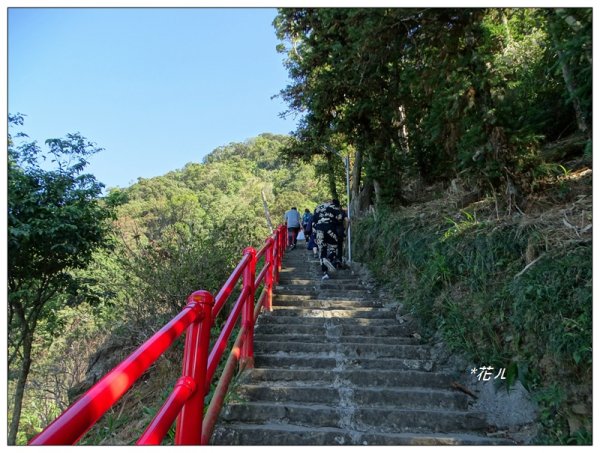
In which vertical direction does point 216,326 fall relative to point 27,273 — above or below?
below

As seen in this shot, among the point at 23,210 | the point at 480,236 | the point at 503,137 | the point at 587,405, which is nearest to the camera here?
the point at 587,405

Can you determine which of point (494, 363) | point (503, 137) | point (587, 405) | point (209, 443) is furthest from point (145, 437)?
point (503, 137)

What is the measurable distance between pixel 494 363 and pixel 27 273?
8659 mm

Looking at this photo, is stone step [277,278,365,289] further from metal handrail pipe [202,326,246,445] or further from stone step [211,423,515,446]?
stone step [211,423,515,446]

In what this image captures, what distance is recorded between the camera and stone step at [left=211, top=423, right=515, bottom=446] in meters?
2.59

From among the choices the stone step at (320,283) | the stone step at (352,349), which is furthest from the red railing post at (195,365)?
the stone step at (320,283)

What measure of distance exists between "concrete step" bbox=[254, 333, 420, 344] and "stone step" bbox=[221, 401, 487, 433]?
4.39 feet

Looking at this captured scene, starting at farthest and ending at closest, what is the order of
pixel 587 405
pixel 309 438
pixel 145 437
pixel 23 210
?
1. pixel 23 210
2. pixel 309 438
3. pixel 587 405
4. pixel 145 437

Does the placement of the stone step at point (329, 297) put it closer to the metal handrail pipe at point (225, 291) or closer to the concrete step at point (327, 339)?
the concrete step at point (327, 339)

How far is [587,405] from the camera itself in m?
2.42

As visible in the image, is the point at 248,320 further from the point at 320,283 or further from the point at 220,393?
the point at 320,283

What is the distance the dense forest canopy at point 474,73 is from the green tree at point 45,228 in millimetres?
5197

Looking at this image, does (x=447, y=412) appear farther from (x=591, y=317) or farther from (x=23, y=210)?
(x=23, y=210)

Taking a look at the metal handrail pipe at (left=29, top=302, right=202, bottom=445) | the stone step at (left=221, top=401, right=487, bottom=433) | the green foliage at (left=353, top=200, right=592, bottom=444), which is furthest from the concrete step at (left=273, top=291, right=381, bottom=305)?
the metal handrail pipe at (left=29, top=302, right=202, bottom=445)
